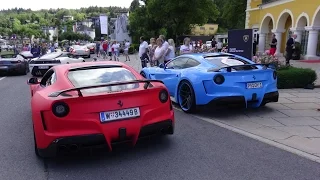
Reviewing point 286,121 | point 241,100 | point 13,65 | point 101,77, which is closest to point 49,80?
point 101,77

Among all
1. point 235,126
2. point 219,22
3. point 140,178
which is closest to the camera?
point 140,178

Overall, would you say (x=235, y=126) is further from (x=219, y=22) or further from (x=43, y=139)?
(x=219, y=22)

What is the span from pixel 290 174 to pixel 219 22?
89.0m

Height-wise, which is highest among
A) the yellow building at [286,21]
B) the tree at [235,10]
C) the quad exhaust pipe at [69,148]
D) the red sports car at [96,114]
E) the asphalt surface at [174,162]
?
the tree at [235,10]

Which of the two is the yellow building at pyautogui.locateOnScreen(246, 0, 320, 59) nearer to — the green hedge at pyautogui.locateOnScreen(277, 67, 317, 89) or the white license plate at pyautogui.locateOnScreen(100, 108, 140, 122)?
the green hedge at pyautogui.locateOnScreen(277, 67, 317, 89)

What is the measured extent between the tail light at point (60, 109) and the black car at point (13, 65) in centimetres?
1332

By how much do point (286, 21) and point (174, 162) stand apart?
2581 cm

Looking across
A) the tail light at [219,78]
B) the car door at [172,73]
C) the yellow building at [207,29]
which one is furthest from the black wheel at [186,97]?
the yellow building at [207,29]

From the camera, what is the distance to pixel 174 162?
412 centimetres

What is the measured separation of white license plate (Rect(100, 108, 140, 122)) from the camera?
392cm

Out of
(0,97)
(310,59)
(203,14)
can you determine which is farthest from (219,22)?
(0,97)

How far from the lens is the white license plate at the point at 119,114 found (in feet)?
12.9

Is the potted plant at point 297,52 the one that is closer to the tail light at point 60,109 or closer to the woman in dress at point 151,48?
the woman in dress at point 151,48

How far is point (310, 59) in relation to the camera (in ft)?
69.2
